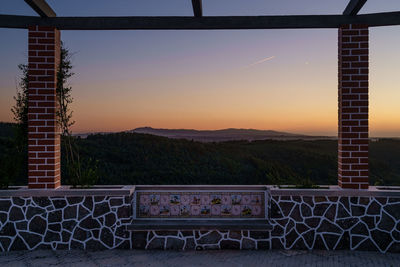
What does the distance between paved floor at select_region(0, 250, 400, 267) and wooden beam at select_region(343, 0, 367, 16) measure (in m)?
3.40

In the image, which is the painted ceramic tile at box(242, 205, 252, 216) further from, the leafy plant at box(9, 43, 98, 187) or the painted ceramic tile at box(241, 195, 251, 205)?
the leafy plant at box(9, 43, 98, 187)

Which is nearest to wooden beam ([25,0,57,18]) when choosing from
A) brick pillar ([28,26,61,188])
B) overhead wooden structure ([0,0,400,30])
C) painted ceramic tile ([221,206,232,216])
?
overhead wooden structure ([0,0,400,30])

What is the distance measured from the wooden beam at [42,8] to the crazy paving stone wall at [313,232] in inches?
135

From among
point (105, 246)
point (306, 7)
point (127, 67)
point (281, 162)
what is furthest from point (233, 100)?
point (281, 162)

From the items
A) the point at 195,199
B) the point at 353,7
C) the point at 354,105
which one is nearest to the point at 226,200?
the point at 195,199

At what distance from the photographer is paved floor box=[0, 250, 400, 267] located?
4.51 m

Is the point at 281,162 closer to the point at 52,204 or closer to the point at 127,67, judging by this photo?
the point at 127,67

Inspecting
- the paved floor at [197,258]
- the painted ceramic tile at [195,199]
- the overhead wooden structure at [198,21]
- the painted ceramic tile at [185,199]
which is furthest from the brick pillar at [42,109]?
the painted ceramic tile at [195,199]

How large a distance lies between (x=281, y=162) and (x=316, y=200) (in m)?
14.8

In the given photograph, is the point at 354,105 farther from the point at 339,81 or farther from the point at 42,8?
the point at 42,8

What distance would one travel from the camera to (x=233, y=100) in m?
10.2

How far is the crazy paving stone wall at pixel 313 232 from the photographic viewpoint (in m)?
4.95

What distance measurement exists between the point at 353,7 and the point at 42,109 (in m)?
4.67

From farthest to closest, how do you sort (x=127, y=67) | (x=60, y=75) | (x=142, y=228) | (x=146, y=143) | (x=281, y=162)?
1. (x=281, y=162)
2. (x=146, y=143)
3. (x=127, y=67)
4. (x=60, y=75)
5. (x=142, y=228)
